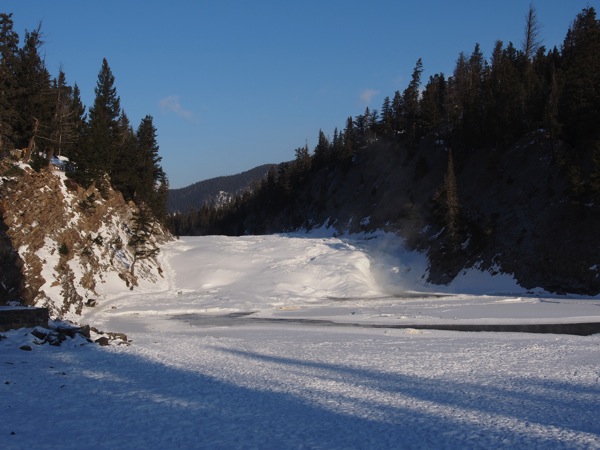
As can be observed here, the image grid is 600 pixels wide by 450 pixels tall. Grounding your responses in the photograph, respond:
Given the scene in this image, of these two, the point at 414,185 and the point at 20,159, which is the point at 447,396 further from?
the point at 414,185

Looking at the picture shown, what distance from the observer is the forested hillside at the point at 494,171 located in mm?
45219

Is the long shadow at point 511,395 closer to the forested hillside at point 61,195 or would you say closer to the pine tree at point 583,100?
the forested hillside at point 61,195

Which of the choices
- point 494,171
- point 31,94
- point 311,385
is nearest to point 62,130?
point 31,94

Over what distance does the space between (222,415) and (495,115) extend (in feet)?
207

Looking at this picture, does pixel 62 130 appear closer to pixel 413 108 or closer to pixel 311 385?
pixel 311 385

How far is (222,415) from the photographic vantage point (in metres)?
9.60

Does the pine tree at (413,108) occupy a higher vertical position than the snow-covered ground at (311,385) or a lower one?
higher

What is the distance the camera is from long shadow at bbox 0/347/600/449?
7.94 m

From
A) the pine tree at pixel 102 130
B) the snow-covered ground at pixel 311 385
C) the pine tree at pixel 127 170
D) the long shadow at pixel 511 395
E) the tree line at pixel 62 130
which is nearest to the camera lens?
the snow-covered ground at pixel 311 385

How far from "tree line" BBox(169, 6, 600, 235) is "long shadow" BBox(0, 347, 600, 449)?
37854 millimetres

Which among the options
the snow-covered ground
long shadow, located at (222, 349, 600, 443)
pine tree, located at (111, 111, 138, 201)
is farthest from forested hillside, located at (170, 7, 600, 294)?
pine tree, located at (111, 111, 138, 201)

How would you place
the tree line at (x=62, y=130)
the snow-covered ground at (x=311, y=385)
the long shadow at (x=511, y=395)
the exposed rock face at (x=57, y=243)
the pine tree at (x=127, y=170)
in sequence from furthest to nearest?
the pine tree at (x=127, y=170), the tree line at (x=62, y=130), the exposed rock face at (x=57, y=243), the long shadow at (x=511, y=395), the snow-covered ground at (x=311, y=385)

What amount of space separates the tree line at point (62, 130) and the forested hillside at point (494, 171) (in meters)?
37.0

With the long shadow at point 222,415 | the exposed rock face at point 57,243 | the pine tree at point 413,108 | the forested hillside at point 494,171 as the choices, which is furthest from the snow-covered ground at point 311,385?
the pine tree at point 413,108
